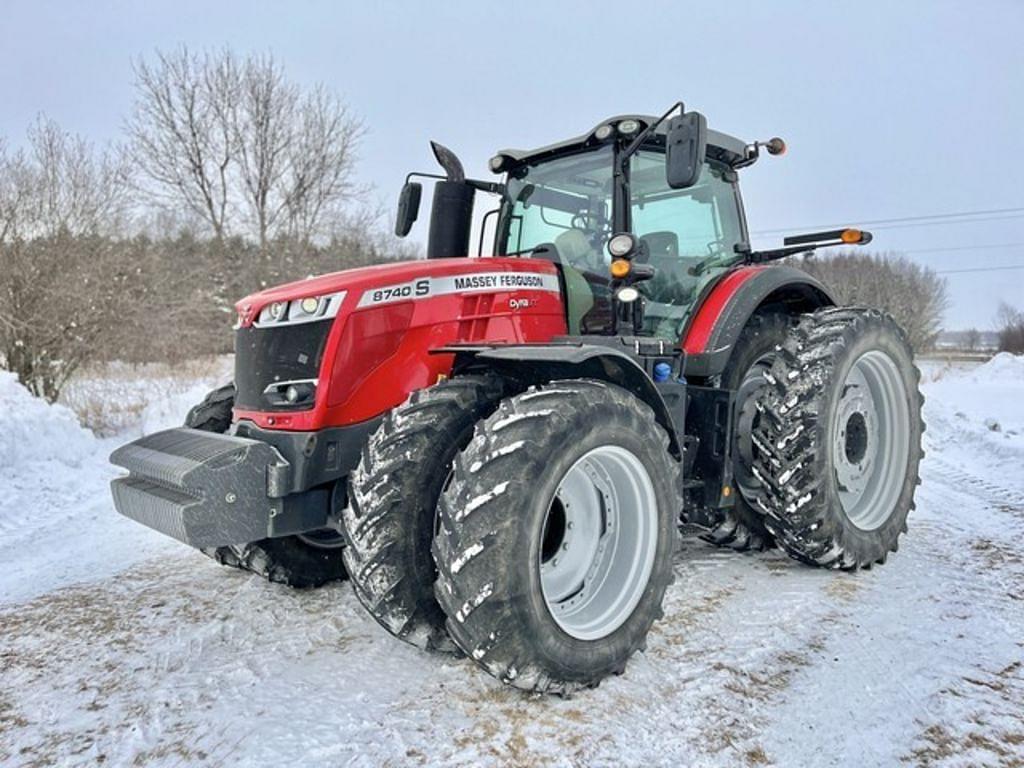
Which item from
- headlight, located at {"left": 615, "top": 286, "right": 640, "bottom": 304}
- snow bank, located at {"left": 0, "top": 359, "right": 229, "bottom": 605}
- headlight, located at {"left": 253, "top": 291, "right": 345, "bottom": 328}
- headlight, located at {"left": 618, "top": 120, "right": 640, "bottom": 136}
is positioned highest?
headlight, located at {"left": 618, "top": 120, "right": 640, "bottom": 136}

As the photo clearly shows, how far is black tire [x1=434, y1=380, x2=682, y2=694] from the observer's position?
2201mm

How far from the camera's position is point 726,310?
143 inches

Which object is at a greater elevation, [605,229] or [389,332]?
[605,229]

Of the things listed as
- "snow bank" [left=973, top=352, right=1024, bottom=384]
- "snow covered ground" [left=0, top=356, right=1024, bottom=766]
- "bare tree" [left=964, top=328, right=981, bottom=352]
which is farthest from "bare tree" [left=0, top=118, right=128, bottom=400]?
"bare tree" [left=964, top=328, right=981, bottom=352]

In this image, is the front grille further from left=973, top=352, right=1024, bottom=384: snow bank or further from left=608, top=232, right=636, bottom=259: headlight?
left=973, top=352, right=1024, bottom=384: snow bank

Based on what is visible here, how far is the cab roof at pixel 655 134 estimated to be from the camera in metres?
3.55

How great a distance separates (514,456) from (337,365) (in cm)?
90

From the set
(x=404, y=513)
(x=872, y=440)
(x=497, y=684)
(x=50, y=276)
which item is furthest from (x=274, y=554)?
(x=50, y=276)

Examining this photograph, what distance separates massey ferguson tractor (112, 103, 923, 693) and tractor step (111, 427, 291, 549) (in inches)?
0.4

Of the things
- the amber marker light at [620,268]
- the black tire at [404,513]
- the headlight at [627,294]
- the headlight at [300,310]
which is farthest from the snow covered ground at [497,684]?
the amber marker light at [620,268]

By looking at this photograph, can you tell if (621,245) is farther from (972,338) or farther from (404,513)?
(972,338)

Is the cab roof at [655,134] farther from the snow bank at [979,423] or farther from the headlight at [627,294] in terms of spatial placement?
the snow bank at [979,423]

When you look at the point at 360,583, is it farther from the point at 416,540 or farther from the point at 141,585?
the point at 141,585

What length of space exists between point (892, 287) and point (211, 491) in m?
39.3
